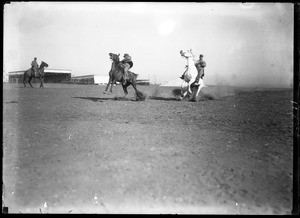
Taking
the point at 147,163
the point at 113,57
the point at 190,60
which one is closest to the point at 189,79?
the point at 190,60

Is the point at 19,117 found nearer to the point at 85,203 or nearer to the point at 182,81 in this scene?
the point at 85,203

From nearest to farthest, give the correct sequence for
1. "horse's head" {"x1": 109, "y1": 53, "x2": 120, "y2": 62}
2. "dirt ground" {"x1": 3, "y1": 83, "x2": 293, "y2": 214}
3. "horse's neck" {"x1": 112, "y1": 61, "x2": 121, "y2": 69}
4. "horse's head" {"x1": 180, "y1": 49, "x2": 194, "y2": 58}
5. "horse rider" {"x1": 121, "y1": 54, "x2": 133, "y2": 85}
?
"dirt ground" {"x1": 3, "y1": 83, "x2": 293, "y2": 214}
"horse's head" {"x1": 180, "y1": 49, "x2": 194, "y2": 58}
"horse's head" {"x1": 109, "y1": 53, "x2": 120, "y2": 62}
"horse rider" {"x1": 121, "y1": 54, "x2": 133, "y2": 85}
"horse's neck" {"x1": 112, "y1": 61, "x2": 121, "y2": 69}

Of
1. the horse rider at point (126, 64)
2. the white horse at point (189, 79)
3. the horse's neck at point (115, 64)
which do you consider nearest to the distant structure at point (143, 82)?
the horse rider at point (126, 64)

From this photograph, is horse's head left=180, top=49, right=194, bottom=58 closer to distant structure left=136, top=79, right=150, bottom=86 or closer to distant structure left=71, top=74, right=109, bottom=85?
distant structure left=136, top=79, right=150, bottom=86

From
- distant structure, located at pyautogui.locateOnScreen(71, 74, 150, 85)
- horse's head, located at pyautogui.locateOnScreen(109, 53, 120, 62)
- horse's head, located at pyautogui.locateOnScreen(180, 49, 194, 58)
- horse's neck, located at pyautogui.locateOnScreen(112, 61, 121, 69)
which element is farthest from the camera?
distant structure, located at pyautogui.locateOnScreen(71, 74, 150, 85)

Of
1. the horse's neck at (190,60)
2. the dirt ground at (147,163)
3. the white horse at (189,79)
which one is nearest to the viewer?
the dirt ground at (147,163)

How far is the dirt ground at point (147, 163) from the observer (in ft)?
9.12

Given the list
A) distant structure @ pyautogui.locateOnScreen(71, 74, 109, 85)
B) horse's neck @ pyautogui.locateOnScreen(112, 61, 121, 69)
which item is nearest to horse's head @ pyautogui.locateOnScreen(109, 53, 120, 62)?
horse's neck @ pyautogui.locateOnScreen(112, 61, 121, 69)

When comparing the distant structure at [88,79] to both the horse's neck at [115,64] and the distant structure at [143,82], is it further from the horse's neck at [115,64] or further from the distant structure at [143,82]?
the distant structure at [143,82]

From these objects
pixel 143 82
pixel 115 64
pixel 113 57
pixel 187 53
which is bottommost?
pixel 143 82

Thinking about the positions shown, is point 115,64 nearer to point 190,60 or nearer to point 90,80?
point 90,80

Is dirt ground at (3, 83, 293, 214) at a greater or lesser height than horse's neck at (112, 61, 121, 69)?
lesser

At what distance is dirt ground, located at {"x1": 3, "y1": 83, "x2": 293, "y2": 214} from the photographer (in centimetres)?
278

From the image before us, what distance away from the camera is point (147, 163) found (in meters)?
3.08
